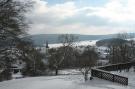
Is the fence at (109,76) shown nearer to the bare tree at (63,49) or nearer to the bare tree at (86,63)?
the bare tree at (86,63)

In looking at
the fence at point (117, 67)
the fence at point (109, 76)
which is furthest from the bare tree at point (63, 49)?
the fence at point (109, 76)

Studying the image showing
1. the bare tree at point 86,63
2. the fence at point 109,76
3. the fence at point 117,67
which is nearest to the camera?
the fence at point 109,76

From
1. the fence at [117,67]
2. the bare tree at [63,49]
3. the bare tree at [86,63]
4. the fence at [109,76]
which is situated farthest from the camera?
the bare tree at [63,49]

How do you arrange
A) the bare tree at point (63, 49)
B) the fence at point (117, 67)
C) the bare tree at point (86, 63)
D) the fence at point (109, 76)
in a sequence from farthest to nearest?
1. the bare tree at point (63, 49)
2. the fence at point (117, 67)
3. the bare tree at point (86, 63)
4. the fence at point (109, 76)

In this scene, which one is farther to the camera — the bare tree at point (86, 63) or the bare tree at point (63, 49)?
the bare tree at point (63, 49)

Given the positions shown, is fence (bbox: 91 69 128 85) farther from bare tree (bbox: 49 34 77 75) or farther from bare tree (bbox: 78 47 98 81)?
bare tree (bbox: 49 34 77 75)

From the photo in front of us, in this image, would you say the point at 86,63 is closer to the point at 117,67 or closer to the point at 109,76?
the point at 117,67

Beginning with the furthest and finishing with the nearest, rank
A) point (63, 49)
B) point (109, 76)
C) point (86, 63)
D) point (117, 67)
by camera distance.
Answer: point (63, 49), point (86, 63), point (117, 67), point (109, 76)

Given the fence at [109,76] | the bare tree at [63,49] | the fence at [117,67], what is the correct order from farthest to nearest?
the bare tree at [63,49] < the fence at [117,67] < the fence at [109,76]

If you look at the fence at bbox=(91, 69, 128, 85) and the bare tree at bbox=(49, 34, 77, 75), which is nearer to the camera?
the fence at bbox=(91, 69, 128, 85)

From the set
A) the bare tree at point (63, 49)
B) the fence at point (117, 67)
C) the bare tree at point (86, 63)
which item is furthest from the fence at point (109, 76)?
the bare tree at point (63, 49)

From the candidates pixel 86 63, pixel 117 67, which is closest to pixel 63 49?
pixel 86 63

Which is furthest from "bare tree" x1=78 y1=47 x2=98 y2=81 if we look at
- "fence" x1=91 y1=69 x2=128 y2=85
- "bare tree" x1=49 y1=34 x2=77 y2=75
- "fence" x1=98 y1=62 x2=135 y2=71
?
"bare tree" x1=49 y1=34 x2=77 y2=75

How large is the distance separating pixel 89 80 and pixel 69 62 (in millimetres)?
51213
